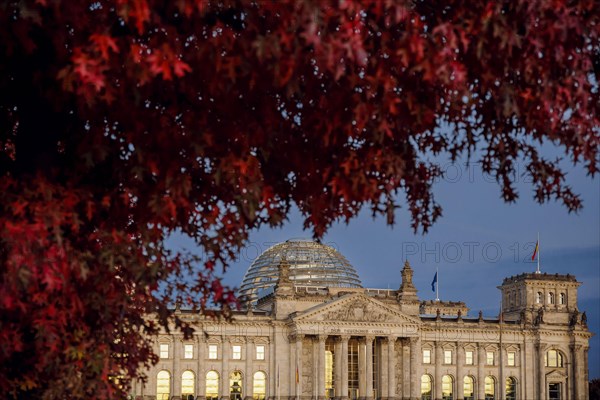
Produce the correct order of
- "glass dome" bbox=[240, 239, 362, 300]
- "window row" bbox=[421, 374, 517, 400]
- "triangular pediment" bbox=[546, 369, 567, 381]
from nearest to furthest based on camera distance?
"window row" bbox=[421, 374, 517, 400] < "triangular pediment" bbox=[546, 369, 567, 381] < "glass dome" bbox=[240, 239, 362, 300]

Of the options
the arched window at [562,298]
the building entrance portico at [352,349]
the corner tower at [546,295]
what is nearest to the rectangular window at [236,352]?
the building entrance portico at [352,349]

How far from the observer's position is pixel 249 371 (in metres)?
96.9

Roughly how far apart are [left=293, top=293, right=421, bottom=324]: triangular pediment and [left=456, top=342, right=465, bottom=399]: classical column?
7.25 metres

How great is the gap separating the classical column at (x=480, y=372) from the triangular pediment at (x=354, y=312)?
939 centimetres

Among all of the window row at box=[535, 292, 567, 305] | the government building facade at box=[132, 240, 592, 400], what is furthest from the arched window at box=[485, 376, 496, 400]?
the window row at box=[535, 292, 567, 305]

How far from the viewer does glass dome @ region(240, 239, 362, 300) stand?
110 meters

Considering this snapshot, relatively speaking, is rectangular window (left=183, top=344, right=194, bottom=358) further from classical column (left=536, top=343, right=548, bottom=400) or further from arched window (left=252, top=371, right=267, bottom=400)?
classical column (left=536, top=343, right=548, bottom=400)

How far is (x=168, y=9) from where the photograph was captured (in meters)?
8.99

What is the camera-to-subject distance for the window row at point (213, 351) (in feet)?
315

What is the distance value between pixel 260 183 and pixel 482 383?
321ft

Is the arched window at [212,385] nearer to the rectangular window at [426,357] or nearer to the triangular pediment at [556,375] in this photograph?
the rectangular window at [426,357]

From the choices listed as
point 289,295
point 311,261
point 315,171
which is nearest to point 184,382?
point 289,295

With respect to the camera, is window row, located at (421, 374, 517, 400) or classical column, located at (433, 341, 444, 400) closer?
classical column, located at (433, 341, 444, 400)

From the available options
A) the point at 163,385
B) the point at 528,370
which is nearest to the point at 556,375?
the point at 528,370
